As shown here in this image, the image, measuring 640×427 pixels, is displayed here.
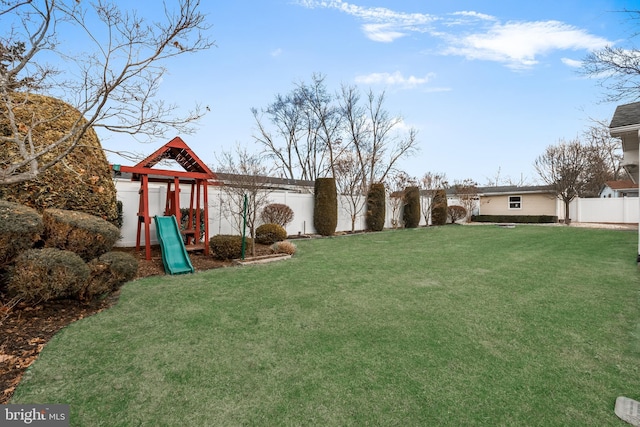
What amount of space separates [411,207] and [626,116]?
11.1m

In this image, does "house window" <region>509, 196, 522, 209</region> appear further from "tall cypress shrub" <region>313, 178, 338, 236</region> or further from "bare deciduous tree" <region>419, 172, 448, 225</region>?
"tall cypress shrub" <region>313, 178, 338, 236</region>

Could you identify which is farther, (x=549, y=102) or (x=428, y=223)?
(x=428, y=223)

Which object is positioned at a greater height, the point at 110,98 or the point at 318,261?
the point at 110,98

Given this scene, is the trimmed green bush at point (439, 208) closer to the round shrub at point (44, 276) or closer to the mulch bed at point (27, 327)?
the mulch bed at point (27, 327)

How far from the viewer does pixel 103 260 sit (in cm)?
430

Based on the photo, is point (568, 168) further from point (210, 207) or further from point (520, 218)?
point (210, 207)

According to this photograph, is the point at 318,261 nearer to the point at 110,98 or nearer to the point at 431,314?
the point at 431,314

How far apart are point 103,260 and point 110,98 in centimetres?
221

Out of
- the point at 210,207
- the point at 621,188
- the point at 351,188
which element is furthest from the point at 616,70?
the point at 621,188

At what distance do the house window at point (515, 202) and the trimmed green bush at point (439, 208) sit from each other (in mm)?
7358

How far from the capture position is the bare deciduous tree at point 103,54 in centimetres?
326

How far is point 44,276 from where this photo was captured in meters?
3.50

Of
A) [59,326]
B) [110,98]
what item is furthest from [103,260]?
[110,98]

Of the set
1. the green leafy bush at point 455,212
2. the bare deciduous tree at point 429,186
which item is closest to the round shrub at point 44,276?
the bare deciduous tree at point 429,186
